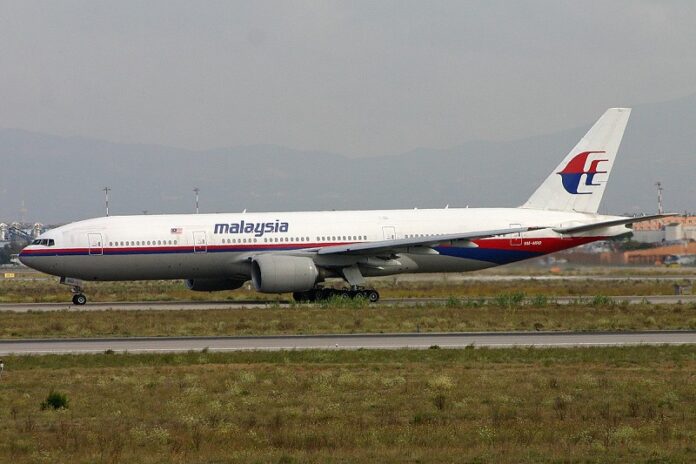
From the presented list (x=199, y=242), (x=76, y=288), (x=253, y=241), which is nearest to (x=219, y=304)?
(x=199, y=242)

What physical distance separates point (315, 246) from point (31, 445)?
3111 centimetres

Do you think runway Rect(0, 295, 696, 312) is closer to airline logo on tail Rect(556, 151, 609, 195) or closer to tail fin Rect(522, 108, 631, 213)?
tail fin Rect(522, 108, 631, 213)

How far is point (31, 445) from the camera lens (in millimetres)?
14656

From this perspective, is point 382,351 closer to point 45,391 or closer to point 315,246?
point 45,391

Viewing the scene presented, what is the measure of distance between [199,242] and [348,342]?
17347 millimetres

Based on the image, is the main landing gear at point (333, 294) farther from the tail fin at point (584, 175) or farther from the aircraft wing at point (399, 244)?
the tail fin at point (584, 175)

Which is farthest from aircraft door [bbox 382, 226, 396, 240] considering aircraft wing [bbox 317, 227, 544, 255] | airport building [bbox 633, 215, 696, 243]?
airport building [bbox 633, 215, 696, 243]

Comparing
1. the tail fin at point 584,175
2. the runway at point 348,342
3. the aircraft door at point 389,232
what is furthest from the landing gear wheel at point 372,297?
the runway at point 348,342

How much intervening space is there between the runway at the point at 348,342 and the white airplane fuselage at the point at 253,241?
14098 millimetres

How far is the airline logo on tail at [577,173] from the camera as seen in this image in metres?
49.7

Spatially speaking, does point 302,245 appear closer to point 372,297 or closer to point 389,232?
point 372,297

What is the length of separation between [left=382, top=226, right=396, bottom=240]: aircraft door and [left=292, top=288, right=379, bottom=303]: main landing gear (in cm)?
266

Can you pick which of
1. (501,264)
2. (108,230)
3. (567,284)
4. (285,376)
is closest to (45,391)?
(285,376)

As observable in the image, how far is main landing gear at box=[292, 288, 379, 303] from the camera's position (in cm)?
4453
